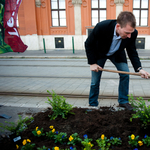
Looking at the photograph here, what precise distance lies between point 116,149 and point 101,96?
2530 millimetres

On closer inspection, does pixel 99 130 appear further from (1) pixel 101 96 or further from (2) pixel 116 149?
(1) pixel 101 96

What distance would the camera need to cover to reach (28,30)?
1920cm

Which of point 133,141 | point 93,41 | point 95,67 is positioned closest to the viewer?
point 133,141

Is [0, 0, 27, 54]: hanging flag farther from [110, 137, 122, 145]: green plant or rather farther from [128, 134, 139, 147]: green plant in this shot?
[128, 134, 139, 147]: green plant

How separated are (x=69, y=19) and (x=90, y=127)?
17.7 m

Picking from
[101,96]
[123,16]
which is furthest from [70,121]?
[101,96]

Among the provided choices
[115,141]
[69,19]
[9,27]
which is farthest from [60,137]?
[69,19]

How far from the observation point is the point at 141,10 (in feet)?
60.4

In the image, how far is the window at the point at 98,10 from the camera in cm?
1876

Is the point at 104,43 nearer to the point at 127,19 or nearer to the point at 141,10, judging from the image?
the point at 127,19

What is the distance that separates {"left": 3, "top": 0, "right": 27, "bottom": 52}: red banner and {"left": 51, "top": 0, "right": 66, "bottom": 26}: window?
16.3 meters

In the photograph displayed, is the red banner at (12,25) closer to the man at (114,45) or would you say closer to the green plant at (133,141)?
the man at (114,45)

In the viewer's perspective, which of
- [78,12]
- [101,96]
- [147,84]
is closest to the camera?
[101,96]

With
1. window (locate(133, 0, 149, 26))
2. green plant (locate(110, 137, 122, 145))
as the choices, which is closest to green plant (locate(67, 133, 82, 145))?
green plant (locate(110, 137, 122, 145))
